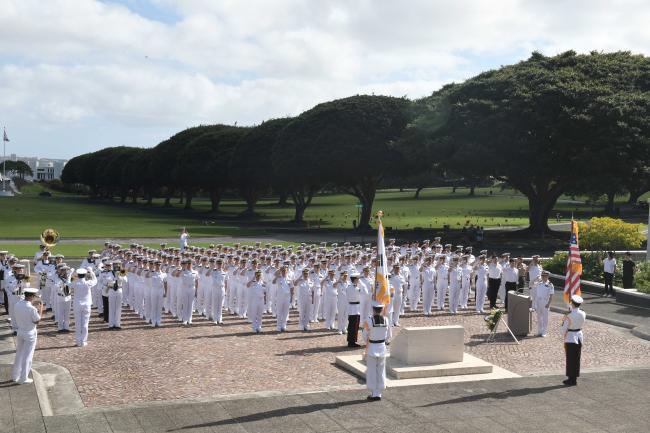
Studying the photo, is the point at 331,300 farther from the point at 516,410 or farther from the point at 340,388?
the point at 516,410

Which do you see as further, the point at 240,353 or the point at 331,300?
the point at 331,300

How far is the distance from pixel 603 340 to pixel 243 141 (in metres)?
57.7

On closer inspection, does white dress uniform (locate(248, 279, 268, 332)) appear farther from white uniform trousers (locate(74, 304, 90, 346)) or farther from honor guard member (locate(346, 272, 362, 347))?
white uniform trousers (locate(74, 304, 90, 346))

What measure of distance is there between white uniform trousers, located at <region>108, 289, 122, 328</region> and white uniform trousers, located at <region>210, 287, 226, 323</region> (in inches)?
100

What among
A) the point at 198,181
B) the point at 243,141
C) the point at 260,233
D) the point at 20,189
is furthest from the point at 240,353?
the point at 20,189

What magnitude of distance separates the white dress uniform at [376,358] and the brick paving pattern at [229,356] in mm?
1116

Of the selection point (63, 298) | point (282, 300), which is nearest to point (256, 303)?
point (282, 300)

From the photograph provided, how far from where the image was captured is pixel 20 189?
153250mm

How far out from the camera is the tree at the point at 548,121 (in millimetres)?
40031

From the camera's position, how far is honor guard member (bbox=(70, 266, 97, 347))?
15593 mm

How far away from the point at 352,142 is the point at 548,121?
16.1m

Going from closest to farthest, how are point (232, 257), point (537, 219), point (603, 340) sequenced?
1. point (603, 340)
2. point (232, 257)
3. point (537, 219)

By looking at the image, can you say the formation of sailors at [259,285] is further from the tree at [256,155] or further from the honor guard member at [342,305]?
the tree at [256,155]

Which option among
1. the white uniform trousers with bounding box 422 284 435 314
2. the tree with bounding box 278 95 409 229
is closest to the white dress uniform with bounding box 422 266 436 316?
the white uniform trousers with bounding box 422 284 435 314
